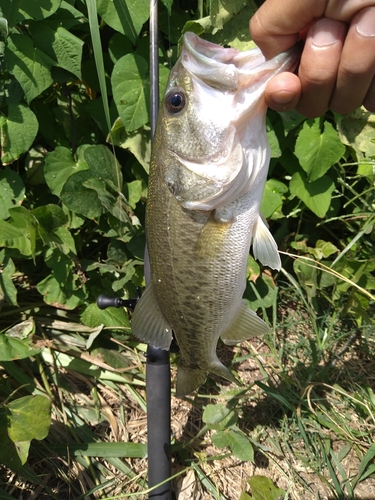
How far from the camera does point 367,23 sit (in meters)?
1.00

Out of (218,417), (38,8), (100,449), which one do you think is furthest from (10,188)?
(218,417)

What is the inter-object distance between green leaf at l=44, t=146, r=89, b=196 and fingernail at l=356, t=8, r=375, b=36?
4.65 ft

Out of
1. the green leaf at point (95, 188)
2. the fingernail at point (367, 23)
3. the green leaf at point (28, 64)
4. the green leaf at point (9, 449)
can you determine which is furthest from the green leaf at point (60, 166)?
the fingernail at point (367, 23)

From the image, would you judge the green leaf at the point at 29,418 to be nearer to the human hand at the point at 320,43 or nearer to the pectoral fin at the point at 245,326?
the pectoral fin at the point at 245,326

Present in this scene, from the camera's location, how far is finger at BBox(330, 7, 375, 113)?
101cm

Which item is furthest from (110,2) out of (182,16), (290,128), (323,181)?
(323,181)

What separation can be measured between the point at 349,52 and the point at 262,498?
1542 millimetres

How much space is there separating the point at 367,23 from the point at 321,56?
0.39ft

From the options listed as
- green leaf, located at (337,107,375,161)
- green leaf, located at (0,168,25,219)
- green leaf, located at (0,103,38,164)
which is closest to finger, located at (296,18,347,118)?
green leaf, located at (337,107,375,161)

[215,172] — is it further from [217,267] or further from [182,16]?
[182,16]

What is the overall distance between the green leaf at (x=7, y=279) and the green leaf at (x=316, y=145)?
1.45 metres

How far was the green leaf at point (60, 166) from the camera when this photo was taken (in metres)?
2.04

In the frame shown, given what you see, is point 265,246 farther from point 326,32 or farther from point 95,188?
point 95,188

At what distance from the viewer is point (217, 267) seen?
131 cm
